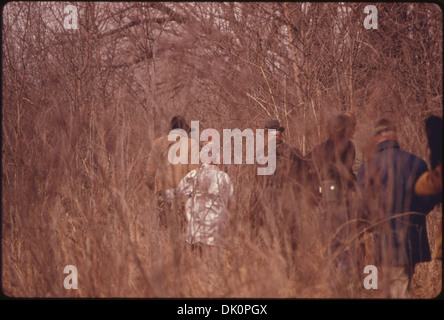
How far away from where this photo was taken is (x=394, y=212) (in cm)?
265

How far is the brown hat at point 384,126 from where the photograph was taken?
2.77m

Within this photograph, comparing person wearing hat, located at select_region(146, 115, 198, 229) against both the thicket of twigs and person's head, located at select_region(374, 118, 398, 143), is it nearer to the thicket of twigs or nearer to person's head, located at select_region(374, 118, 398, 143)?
the thicket of twigs

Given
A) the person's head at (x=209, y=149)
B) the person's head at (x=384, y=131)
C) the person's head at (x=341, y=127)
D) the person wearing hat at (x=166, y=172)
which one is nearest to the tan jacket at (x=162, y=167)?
the person wearing hat at (x=166, y=172)

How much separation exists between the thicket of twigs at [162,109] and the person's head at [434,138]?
257mm

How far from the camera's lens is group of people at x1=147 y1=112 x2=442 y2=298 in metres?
2.64

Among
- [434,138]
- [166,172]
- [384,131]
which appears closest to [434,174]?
[434,138]

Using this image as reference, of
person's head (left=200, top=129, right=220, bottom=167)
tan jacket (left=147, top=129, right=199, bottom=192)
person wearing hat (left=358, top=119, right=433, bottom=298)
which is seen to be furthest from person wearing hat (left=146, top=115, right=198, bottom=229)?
person wearing hat (left=358, top=119, right=433, bottom=298)

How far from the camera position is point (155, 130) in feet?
8.96

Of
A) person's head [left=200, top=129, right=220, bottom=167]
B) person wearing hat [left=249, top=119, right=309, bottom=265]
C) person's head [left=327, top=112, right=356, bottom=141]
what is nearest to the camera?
person wearing hat [left=249, top=119, right=309, bottom=265]

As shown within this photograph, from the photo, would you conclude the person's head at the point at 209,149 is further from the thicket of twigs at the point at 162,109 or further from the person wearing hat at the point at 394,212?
the person wearing hat at the point at 394,212

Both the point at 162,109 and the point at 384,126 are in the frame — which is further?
the point at 384,126

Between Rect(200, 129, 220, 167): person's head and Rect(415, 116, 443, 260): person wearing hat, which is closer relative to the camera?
Rect(415, 116, 443, 260): person wearing hat

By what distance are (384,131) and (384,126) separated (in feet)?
0.10

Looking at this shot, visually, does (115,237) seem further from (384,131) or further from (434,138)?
(434,138)
